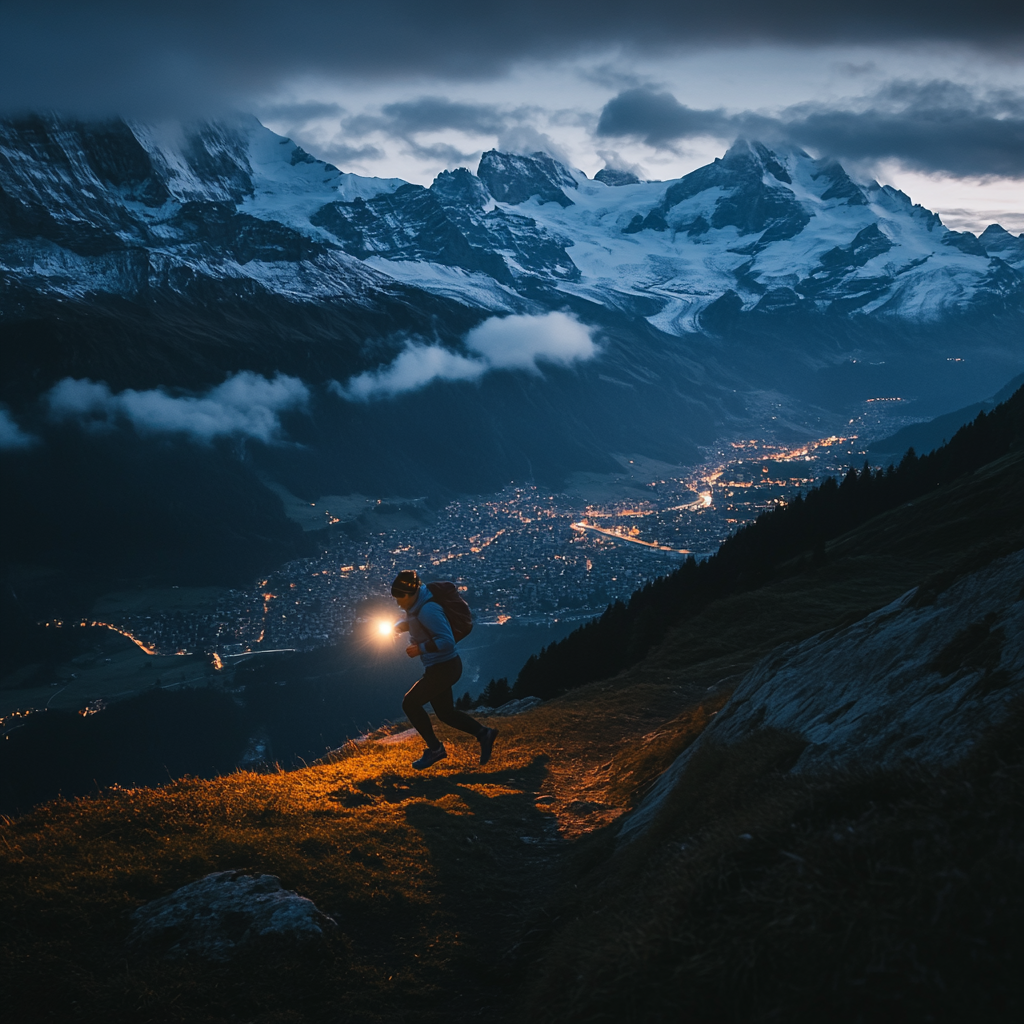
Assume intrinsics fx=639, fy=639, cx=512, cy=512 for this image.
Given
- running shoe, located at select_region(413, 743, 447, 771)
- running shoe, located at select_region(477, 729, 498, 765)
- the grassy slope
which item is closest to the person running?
running shoe, located at select_region(413, 743, 447, 771)

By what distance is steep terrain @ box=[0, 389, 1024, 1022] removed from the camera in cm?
349

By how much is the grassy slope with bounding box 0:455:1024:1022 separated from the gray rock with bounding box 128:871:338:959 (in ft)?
0.67

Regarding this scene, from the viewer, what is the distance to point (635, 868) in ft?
22.6

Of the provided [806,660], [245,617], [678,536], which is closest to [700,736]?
[806,660]

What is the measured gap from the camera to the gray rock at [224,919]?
20.4 feet

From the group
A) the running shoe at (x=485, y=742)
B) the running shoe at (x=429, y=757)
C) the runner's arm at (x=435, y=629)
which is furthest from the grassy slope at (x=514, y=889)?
the runner's arm at (x=435, y=629)

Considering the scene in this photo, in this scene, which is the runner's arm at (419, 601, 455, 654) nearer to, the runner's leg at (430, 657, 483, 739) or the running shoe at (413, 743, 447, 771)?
the runner's leg at (430, 657, 483, 739)

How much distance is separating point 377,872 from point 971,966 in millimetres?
6859

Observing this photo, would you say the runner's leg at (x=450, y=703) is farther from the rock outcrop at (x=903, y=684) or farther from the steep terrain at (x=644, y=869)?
the rock outcrop at (x=903, y=684)

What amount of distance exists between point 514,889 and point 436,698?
167 inches

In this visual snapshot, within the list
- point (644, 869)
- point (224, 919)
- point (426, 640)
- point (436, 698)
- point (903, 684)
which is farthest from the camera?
point (436, 698)

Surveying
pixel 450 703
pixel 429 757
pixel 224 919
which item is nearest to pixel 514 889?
pixel 224 919

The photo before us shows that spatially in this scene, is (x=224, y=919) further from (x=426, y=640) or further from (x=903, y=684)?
(x=903, y=684)

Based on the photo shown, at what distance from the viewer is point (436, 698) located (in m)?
12.2
